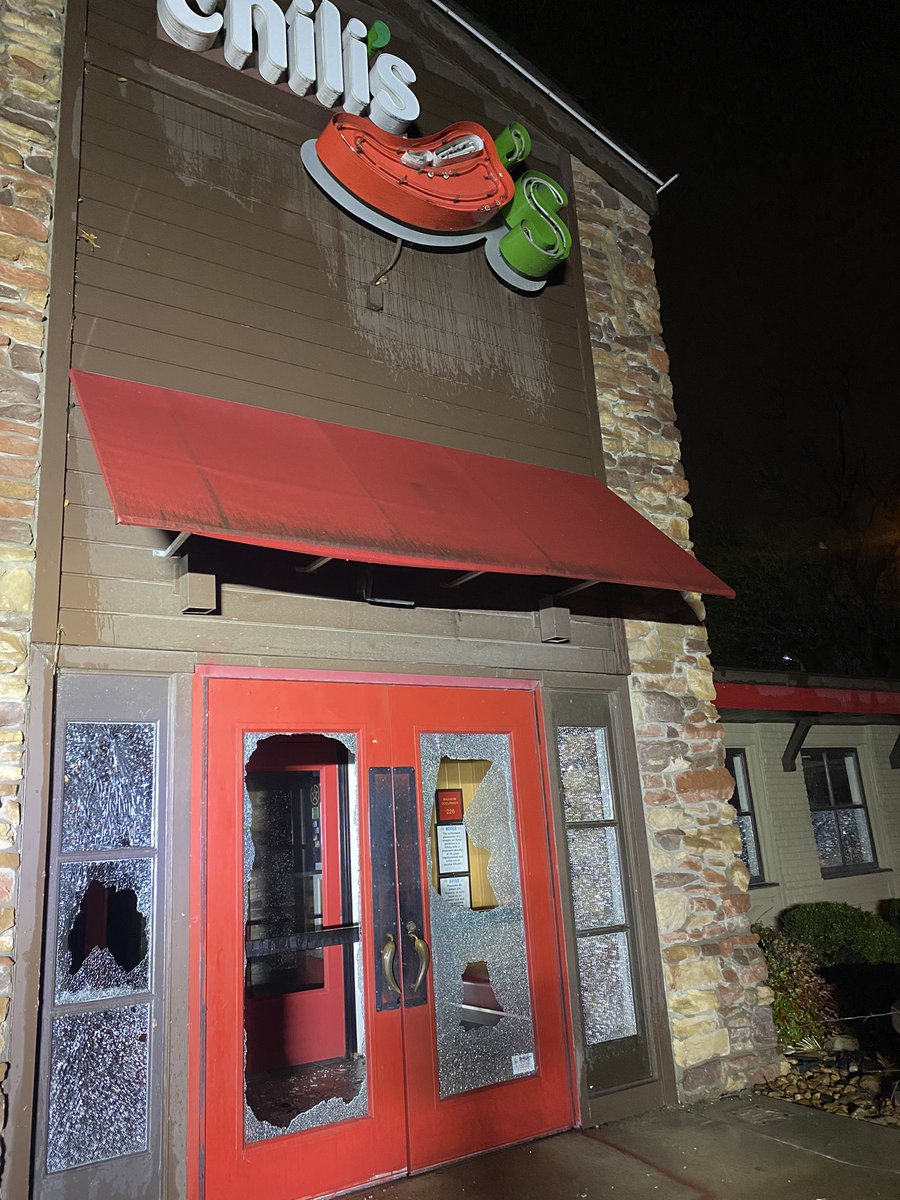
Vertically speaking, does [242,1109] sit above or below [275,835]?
below

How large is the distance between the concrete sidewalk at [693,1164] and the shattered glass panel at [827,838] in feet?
22.7

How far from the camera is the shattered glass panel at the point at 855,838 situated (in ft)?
36.5

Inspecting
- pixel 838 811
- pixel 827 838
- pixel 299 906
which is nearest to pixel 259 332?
pixel 299 906

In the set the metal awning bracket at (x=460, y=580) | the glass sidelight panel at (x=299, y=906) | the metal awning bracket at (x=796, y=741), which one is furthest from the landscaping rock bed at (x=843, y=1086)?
the metal awning bracket at (x=796, y=741)

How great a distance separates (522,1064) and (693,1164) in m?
0.89

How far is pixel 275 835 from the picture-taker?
6.00 m

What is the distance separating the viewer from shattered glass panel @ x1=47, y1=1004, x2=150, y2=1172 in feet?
10.7

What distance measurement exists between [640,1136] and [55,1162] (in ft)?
8.96

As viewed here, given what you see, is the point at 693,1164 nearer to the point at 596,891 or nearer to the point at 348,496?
the point at 596,891

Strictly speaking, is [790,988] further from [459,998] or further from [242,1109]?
[242,1109]

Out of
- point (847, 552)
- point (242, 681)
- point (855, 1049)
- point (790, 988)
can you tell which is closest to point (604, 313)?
point (242, 681)

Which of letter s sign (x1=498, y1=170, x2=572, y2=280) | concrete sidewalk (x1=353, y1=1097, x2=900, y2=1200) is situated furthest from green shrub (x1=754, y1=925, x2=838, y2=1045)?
letter s sign (x1=498, y1=170, x2=572, y2=280)

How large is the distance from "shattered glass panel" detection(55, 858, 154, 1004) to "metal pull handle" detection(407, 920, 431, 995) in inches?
49.4

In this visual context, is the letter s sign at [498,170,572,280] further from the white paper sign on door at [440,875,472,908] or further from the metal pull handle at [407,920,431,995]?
the metal pull handle at [407,920,431,995]
